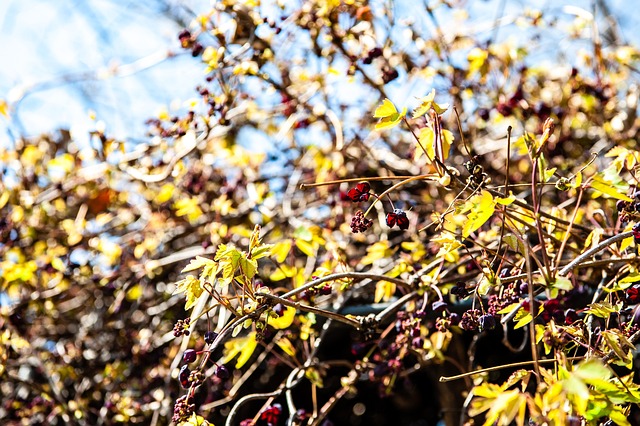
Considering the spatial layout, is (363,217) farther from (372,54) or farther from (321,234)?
(372,54)

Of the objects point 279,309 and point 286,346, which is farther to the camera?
point 286,346

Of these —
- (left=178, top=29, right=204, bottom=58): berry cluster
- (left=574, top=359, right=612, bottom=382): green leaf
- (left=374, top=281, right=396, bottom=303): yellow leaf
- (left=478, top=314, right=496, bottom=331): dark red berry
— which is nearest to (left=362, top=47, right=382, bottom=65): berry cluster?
(left=178, top=29, right=204, bottom=58): berry cluster

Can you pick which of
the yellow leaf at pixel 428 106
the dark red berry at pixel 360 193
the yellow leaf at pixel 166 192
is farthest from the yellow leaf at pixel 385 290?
the yellow leaf at pixel 166 192

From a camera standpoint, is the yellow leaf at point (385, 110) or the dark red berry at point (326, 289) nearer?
the yellow leaf at point (385, 110)

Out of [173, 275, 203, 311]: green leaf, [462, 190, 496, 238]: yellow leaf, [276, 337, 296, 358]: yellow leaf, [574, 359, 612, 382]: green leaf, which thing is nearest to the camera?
[574, 359, 612, 382]: green leaf

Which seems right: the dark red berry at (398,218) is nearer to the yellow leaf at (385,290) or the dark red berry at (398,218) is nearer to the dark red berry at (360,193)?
the dark red berry at (360,193)

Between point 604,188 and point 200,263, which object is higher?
point 604,188

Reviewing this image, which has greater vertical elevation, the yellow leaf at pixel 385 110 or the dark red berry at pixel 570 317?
the yellow leaf at pixel 385 110

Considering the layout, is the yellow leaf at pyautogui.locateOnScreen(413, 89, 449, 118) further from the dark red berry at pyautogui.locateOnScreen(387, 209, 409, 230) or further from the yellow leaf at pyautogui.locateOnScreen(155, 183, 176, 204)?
the yellow leaf at pyautogui.locateOnScreen(155, 183, 176, 204)

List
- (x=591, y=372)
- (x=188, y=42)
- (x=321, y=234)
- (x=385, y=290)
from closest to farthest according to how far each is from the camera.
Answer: (x=591, y=372), (x=385, y=290), (x=321, y=234), (x=188, y=42)

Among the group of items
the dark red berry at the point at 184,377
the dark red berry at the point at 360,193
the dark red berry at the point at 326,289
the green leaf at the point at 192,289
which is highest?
the dark red berry at the point at 360,193

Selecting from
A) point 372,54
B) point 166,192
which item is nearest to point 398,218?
point 372,54

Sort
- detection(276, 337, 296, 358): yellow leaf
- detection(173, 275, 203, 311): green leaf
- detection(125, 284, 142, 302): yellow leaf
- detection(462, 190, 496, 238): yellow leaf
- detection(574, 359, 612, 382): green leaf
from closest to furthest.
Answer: detection(574, 359, 612, 382): green leaf → detection(462, 190, 496, 238): yellow leaf → detection(173, 275, 203, 311): green leaf → detection(276, 337, 296, 358): yellow leaf → detection(125, 284, 142, 302): yellow leaf

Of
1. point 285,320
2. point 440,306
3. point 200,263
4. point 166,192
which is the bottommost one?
point 166,192
